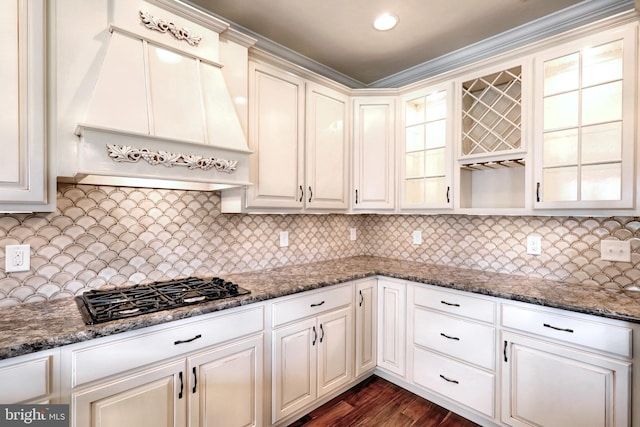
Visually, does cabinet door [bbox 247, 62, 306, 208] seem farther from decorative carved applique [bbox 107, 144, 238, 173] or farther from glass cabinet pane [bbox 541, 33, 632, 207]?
glass cabinet pane [bbox 541, 33, 632, 207]

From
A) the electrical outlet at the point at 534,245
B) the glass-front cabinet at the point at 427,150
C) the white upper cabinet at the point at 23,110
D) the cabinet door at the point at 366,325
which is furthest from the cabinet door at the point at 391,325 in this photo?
the white upper cabinet at the point at 23,110

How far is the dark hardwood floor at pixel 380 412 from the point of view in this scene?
80.0 inches

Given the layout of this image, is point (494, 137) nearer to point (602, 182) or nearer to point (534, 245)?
point (602, 182)

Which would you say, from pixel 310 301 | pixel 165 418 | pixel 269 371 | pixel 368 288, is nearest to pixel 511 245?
pixel 368 288

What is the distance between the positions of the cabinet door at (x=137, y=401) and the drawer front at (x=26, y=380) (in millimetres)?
118

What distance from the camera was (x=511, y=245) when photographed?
91.1 inches

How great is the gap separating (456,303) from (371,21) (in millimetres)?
1988

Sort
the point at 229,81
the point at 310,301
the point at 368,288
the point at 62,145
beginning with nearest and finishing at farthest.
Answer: the point at 62,145 → the point at 229,81 → the point at 310,301 → the point at 368,288

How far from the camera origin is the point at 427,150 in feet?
8.19

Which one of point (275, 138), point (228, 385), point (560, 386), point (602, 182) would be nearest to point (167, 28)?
point (275, 138)

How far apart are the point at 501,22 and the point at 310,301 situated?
A: 2.31 meters

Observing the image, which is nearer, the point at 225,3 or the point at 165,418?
the point at 165,418

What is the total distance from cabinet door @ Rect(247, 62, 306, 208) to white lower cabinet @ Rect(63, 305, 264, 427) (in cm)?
79

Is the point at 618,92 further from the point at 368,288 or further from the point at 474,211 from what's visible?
the point at 368,288
